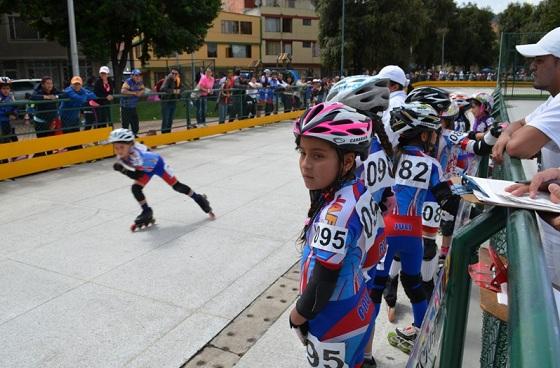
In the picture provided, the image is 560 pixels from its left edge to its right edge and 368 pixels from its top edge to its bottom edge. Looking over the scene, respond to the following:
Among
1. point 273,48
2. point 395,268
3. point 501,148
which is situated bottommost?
point 395,268

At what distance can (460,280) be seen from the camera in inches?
67.3

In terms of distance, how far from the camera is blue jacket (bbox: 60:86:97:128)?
10516 mm

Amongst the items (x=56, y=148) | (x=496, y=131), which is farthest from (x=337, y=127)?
(x=56, y=148)

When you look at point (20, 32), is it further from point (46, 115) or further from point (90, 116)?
point (46, 115)

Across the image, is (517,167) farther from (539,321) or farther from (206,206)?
(206,206)

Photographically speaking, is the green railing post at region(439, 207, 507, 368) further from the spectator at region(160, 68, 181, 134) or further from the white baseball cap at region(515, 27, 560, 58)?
the spectator at region(160, 68, 181, 134)

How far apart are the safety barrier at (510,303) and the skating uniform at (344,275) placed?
30 centimetres

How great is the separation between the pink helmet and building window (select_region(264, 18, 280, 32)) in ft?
216

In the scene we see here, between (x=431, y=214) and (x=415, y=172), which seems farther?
(x=431, y=214)

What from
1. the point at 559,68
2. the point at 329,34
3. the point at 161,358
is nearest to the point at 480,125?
the point at 559,68

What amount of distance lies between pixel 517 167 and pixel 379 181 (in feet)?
2.68

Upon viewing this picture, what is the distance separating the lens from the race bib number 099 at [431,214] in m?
3.81

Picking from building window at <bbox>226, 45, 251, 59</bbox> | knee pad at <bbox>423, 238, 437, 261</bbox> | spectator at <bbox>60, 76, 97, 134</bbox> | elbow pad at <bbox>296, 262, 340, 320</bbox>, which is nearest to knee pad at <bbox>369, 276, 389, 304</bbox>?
knee pad at <bbox>423, 238, 437, 261</bbox>

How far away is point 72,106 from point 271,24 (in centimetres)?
5828
